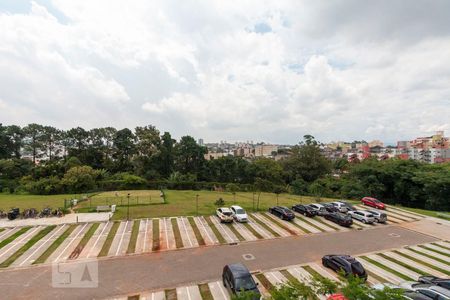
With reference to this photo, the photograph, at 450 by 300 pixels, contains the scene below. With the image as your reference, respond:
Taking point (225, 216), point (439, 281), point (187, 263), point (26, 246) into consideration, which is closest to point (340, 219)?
point (225, 216)

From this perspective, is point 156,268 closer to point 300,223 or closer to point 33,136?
point 300,223

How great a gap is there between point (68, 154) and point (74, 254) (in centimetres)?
4913

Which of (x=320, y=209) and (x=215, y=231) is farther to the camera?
(x=320, y=209)

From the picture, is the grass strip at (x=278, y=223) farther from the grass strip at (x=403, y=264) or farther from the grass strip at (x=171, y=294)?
the grass strip at (x=171, y=294)

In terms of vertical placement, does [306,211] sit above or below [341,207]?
above

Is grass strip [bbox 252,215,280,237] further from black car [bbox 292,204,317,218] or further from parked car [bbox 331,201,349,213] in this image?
parked car [bbox 331,201,349,213]

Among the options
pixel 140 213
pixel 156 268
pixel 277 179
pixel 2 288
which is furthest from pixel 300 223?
pixel 277 179

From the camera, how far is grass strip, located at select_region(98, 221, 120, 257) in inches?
682

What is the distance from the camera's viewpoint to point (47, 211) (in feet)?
83.9

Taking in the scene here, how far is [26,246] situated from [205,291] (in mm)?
14273

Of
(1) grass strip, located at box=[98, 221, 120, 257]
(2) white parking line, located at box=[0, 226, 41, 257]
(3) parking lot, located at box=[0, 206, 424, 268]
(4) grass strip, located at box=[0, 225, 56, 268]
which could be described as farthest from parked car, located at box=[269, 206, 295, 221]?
(2) white parking line, located at box=[0, 226, 41, 257]

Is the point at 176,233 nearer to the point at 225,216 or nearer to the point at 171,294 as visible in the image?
the point at 225,216

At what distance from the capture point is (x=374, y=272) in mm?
15328

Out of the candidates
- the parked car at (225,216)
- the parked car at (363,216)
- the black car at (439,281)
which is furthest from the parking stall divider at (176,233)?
the parked car at (363,216)
